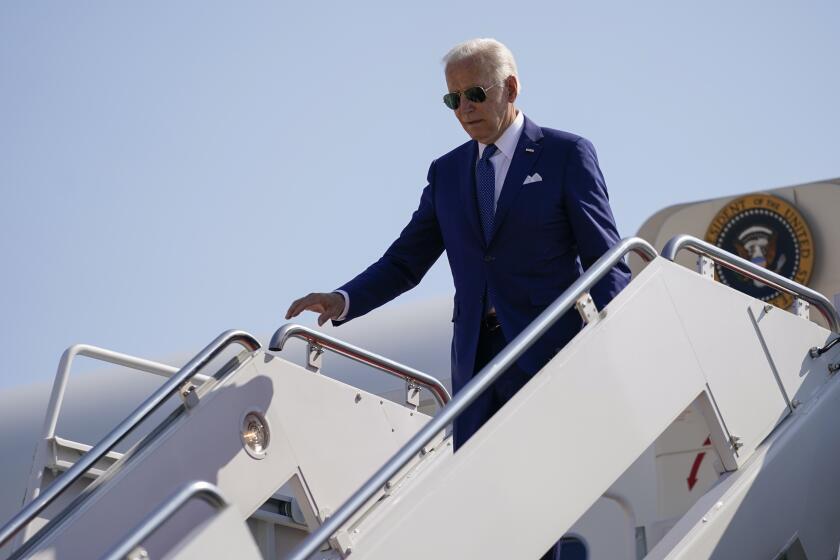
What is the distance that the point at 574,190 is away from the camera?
4445 mm

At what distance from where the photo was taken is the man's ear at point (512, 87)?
14.9ft

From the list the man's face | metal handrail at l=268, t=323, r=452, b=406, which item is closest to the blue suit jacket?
the man's face

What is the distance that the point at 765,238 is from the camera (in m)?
9.09

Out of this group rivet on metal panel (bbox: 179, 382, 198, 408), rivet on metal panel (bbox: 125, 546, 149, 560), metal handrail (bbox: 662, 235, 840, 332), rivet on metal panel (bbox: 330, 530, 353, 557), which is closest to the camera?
rivet on metal panel (bbox: 125, 546, 149, 560)

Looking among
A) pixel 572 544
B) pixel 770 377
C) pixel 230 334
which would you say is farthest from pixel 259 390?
pixel 572 544

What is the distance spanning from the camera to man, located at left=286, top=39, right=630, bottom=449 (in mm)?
4426

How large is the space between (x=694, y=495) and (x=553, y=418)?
13.0 feet

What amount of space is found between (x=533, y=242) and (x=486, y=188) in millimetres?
319

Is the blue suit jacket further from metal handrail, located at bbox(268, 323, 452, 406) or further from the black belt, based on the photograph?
metal handrail, located at bbox(268, 323, 452, 406)

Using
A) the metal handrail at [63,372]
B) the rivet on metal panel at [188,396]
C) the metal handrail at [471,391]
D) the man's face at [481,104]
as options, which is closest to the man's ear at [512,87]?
the man's face at [481,104]

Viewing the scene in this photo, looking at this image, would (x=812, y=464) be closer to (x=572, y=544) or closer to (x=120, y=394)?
(x=572, y=544)

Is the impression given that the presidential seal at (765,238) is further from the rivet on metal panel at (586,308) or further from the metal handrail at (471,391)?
the rivet on metal panel at (586,308)

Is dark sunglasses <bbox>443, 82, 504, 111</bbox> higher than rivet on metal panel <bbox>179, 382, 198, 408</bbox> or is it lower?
higher

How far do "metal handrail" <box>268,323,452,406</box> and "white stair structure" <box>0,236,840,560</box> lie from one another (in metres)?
0.02
